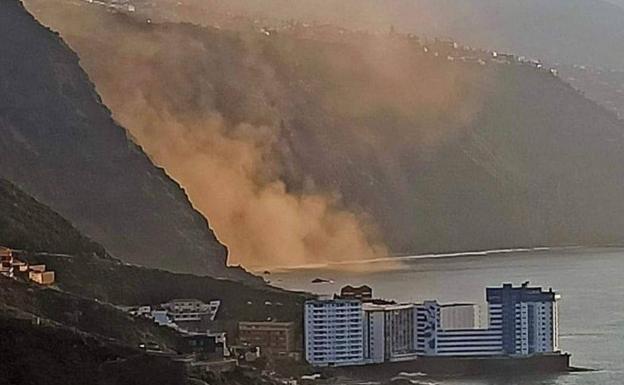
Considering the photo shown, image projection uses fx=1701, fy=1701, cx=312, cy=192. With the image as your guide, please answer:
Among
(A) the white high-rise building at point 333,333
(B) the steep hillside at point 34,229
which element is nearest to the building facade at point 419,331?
(A) the white high-rise building at point 333,333

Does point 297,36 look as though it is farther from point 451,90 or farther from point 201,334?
point 201,334

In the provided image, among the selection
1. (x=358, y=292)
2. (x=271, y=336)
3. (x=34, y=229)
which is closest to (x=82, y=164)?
(x=34, y=229)

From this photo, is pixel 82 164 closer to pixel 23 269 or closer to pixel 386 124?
pixel 23 269

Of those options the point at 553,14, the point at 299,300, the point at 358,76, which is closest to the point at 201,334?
the point at 299,300

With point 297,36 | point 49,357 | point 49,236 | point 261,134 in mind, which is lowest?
point 49,357

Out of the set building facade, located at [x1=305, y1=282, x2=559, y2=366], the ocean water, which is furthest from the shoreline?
building facade, located at [x1=305, y1=282, x2=559, y2=366]

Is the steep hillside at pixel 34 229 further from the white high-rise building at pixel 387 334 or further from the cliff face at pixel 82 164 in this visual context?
the white high-rise building at pixel 387 334

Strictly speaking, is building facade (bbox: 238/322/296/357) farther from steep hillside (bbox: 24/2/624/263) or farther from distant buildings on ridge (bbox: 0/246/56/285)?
distant buildings on ridge (bbox: 0/246/56/285)
